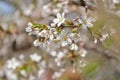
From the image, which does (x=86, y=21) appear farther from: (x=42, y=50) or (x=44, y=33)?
(x=42, y=50)

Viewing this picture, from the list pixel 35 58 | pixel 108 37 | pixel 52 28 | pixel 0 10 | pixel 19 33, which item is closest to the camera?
pixel 52 28

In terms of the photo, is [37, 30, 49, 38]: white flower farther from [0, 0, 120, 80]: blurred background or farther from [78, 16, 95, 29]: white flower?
[0, 0, 120, 80]: blurred background

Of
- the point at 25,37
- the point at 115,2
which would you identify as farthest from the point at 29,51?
the point at 115,2

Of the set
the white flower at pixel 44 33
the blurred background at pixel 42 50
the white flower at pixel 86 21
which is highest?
the blurred background at pixel 42 50

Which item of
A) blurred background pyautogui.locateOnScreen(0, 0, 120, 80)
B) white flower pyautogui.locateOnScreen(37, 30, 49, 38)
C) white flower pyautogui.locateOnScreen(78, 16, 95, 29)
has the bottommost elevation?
white flower pyautogui.locateOnScreen(37, 30, 49, 38)

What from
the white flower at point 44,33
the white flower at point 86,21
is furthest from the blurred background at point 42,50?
the white flower at point 44,33

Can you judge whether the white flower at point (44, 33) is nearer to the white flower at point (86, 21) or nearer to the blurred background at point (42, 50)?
the white flower at point (86, 21)

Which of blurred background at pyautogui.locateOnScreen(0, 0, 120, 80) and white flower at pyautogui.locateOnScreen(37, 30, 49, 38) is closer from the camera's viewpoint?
white flower at pyautogui.locateOnScreen(37, 30, 49, 38)

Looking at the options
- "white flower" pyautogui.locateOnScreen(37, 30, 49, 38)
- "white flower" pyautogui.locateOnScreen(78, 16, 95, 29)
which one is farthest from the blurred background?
"white flower" pyautogui.locateOnScreen(37, 30, 49, 38)

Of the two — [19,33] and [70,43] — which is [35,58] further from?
[70,43]
